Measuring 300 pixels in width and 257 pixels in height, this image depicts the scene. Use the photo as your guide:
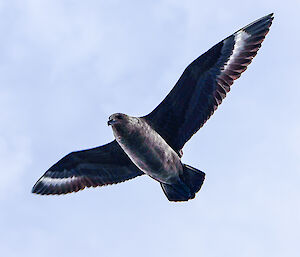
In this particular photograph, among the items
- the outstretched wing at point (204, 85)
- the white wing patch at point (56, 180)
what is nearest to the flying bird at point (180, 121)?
the outstretched wing at point (204, 85)

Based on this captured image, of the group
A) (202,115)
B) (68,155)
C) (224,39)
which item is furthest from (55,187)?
(224,39)

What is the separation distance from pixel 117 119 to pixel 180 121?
1230 mm

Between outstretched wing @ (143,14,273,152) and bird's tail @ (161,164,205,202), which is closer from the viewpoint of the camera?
outstretched wing @ (143,14,273,152)

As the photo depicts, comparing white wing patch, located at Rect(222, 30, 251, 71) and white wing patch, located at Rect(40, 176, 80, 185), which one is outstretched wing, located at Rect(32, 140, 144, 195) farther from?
white wing patch, located at Rect(222, 30, 251, 71)

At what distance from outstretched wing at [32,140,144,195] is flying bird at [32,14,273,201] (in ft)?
0.06

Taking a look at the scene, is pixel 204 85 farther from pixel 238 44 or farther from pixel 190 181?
pixel 190 181

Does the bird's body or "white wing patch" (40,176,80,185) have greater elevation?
"white wing patch" (40,176,80,185)

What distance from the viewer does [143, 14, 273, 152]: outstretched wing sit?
38.7 ft

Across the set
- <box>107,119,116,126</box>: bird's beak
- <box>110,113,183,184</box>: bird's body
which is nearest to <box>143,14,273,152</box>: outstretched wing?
<box>110,113,183,184</box>: bird's body

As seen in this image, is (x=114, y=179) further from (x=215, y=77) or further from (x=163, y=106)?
Result: (x=215, y=77)

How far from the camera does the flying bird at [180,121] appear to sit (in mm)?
11539

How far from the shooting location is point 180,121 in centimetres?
1222

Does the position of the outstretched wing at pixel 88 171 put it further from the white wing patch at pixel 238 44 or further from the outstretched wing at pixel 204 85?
the white wing patch at pixel 238 44

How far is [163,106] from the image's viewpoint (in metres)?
12.1
